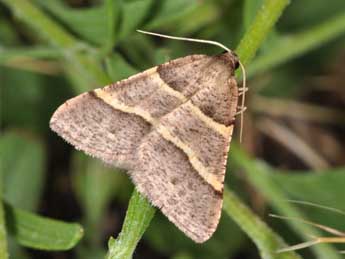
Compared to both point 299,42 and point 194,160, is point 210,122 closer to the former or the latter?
point 194,160

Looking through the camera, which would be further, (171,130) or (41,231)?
(41,231)

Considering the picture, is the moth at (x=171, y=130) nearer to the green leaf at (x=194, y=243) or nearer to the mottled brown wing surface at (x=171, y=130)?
the mottled brown wing surface at (x=171, y=130)

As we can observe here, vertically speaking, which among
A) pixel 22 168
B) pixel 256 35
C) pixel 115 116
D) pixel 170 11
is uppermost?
pixel 256 35

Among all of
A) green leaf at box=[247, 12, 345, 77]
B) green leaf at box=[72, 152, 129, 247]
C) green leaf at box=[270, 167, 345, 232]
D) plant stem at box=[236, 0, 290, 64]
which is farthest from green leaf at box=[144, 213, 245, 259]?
plant stem at box=[236, 0, 290, 64]

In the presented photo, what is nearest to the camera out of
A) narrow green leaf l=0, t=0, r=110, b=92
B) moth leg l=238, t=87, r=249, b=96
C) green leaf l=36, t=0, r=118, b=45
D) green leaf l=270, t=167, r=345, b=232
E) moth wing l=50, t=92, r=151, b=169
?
moth wing l=50, t=92, r=151, b=169

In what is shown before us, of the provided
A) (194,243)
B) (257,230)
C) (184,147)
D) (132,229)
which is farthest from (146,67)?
(132,229)

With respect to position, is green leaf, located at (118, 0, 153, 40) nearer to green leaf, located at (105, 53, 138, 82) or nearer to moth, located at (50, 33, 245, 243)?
green leaf, located at (105, 53, 138, 82)

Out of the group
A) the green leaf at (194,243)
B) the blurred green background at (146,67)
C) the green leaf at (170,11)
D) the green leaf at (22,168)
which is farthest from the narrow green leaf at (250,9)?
the green leaf at (22,168)
